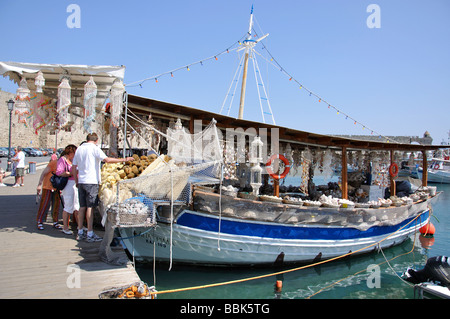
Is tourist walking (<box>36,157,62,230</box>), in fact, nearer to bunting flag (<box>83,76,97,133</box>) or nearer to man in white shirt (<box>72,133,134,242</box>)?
man in white shirt (<box>72,133,134,242</box>)

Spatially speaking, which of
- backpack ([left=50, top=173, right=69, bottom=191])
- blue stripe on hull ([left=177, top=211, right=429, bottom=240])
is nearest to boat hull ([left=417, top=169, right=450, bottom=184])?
blue stripe on hull ([left=177, top=211, right=429, bottom=240])

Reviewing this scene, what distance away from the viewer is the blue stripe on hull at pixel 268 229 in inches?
235

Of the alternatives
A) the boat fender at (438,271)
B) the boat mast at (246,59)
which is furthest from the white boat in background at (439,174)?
the boat fender at (438,271)

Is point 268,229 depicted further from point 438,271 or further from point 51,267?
point 51,267

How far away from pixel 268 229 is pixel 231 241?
0.88 metres

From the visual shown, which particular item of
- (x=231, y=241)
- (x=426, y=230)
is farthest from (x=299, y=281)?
(x=426, y=230)

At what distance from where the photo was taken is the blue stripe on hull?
5.96m

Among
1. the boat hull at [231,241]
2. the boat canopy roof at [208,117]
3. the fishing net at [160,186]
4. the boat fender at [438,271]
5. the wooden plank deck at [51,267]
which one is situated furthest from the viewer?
the boat canopy roof at [208,117]

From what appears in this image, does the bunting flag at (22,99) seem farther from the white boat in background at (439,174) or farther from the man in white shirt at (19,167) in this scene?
the white boat in background at (439,174)

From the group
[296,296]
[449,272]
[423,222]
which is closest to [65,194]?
[296,296]

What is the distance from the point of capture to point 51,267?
13.9ft

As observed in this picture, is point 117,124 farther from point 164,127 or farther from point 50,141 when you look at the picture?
point 50,141

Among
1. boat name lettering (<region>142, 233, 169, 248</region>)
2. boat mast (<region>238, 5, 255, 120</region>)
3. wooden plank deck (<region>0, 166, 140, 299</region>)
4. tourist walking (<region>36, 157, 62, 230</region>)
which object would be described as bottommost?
boat name lettering (<region>142, 233, 169, 248</region>)

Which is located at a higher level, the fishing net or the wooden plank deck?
the fishing net
